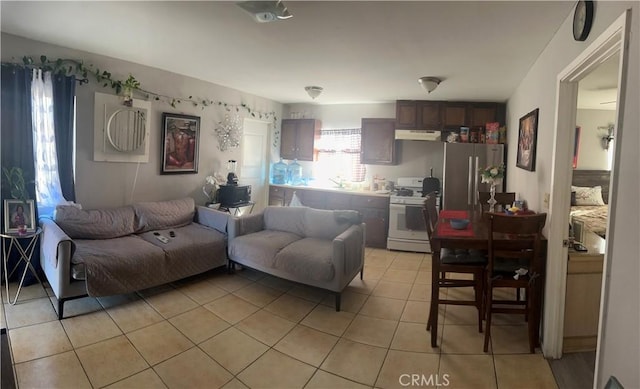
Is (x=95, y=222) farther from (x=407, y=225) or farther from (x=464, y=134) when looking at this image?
(x=464, y=134)

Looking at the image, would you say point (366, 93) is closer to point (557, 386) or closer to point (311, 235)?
point (311, 235)

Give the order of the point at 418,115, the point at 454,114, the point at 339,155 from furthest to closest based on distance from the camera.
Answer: the point at 339,155 < the point at 418,115 < the point at 454,114

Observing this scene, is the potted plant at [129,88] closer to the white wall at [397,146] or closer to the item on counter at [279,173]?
the item on counter at [279,173]

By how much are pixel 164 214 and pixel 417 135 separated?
3.73m

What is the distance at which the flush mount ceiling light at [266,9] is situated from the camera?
2021mm

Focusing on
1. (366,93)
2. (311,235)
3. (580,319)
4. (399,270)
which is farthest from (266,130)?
(580,319)

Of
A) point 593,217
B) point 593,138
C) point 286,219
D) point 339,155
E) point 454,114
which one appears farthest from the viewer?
point 339,155

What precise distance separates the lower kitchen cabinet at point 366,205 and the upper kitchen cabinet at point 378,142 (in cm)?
74

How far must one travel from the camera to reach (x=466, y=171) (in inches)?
181

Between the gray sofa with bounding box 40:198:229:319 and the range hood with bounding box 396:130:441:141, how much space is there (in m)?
2.98

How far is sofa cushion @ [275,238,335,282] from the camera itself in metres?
2.97

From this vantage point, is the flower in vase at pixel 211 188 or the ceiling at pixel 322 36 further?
the flower in vase at pixel 211 188

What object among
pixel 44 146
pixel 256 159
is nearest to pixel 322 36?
pixel 44 146

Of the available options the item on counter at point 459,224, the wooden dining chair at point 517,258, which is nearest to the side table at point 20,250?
the item on counter at point 459,224
